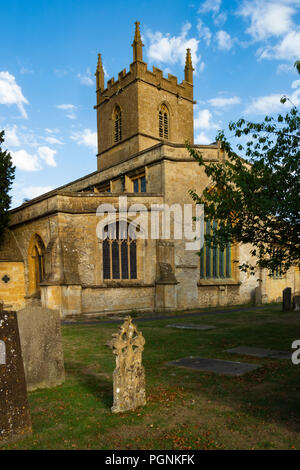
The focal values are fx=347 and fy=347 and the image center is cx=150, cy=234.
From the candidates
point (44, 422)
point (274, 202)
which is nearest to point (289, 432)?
point (44, 422)

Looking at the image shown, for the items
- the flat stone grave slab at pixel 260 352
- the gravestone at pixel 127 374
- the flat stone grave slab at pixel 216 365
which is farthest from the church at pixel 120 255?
the gravestone at pixel 127 374

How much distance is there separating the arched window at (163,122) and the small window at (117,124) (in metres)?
3.60

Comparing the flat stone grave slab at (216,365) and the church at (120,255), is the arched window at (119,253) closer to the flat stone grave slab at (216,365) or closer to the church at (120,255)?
the church at (120,255)

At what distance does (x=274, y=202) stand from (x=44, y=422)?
20.8 feet

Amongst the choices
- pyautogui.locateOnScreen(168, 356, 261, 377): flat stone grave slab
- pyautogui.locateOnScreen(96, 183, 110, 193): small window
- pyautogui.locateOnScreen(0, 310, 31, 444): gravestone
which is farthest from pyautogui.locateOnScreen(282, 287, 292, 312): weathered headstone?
pyautogui.locateOnScreen(0, 310, 31, 444): gravestone

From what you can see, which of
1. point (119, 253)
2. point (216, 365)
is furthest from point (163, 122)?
point (216, 365)

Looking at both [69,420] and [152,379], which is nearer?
[69,420]

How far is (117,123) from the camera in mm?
31609

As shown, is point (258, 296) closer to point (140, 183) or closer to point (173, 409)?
point (140, 183)

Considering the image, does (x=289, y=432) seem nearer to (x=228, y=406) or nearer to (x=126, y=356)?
(x=228, y=406)

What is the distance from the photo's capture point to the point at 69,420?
4.84m

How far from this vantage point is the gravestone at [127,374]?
16.7 ft

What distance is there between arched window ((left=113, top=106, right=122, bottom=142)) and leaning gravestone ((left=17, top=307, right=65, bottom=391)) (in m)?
26.4

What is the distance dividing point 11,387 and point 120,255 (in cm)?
1458
